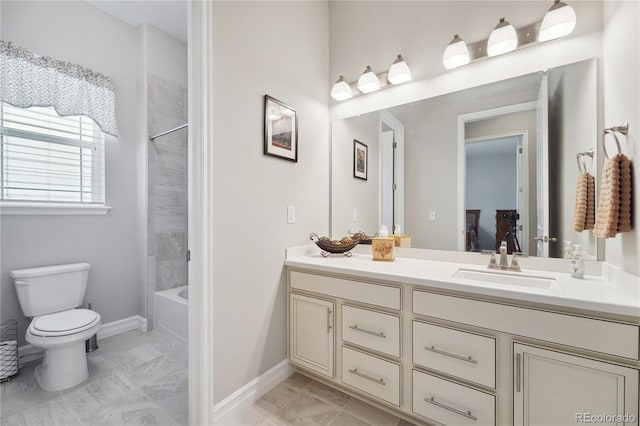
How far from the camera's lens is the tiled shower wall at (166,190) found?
106 inches

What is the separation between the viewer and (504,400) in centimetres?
117

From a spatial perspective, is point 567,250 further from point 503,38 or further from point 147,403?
point 147,403

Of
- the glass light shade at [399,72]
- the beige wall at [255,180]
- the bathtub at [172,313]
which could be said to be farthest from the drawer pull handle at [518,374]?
the bathtub at [172,313]

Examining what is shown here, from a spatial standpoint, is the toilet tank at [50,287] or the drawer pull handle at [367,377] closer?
the drawer pull handle at [367,377]

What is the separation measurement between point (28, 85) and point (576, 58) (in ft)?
11.7

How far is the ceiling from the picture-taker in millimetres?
2441

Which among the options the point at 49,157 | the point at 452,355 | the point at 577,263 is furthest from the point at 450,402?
the point at 49,157

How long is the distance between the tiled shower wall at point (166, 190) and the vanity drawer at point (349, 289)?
164cm

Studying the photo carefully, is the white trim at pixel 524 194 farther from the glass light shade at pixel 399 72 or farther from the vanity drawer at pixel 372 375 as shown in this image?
the vanity drawer at pixel 372 375

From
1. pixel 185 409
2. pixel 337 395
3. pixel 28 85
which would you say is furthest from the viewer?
pixel 28 85

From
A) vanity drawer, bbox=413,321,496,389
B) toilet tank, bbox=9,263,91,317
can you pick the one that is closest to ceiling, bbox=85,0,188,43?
toilet tank, bbox=9,263,91,317

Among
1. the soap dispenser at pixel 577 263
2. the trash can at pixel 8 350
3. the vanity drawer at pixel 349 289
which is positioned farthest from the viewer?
the trash can at pixel 8 350

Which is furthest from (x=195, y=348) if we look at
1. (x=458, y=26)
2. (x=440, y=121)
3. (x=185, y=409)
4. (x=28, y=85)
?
(x=458, y=26)

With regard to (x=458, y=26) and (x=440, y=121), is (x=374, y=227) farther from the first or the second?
(x=458, y=26)
